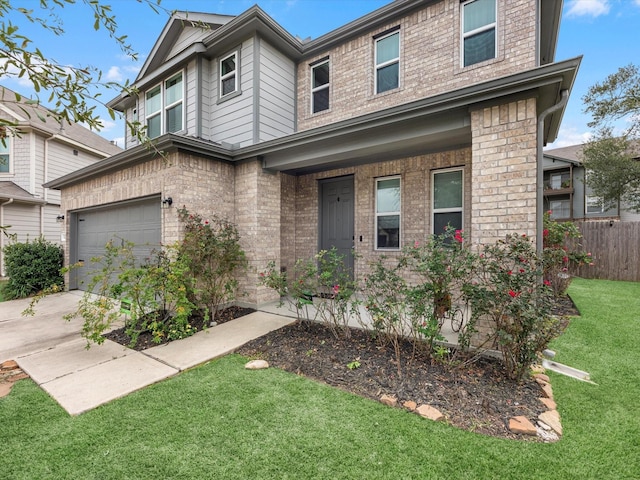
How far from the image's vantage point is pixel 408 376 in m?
3.08

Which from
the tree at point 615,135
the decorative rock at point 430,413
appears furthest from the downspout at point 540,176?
the tree at point 615,135

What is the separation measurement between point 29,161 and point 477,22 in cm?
1592

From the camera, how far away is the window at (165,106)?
772 centimetres

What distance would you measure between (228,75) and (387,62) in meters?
3.69

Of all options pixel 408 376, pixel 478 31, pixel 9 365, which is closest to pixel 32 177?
pixel 9 365

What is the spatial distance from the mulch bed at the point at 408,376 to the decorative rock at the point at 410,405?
35 millimetres

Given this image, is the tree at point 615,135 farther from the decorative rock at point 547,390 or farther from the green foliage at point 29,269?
the green foliage at point 29,269

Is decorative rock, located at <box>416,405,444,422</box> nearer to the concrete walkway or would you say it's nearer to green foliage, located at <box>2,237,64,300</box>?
the concrete walkway

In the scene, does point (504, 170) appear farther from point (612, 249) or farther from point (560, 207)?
point (560, 207)

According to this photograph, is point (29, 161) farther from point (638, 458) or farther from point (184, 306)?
point (638, 458)

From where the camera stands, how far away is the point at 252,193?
6.00 meters

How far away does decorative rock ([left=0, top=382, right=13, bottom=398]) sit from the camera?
2.95 m

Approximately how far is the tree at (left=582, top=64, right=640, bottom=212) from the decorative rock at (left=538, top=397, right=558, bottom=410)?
14864 mm

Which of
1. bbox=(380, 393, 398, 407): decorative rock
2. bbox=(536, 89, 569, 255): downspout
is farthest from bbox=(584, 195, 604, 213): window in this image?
bbox=(380, 393, 398, 407): decorative rock
